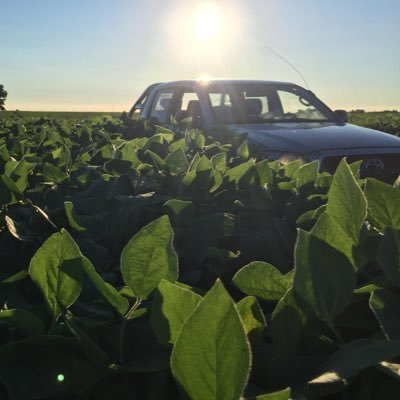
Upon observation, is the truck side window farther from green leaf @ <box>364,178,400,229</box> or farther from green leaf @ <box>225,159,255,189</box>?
green leaf @ <box>364,178,400,229</box>

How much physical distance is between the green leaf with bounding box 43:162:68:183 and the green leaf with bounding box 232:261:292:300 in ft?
4.26

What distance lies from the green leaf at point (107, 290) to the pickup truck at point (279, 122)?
457 centimetres

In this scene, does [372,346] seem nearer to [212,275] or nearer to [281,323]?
[281,323]

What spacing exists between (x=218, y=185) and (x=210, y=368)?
1355mm

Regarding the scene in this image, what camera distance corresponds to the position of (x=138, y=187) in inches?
81.7

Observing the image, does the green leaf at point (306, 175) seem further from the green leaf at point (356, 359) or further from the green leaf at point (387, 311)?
the green leaf at point (356, 359)

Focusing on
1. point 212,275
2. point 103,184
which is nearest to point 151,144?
point 103,184

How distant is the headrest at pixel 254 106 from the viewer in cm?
875

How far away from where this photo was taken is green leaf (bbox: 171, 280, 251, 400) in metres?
0.67

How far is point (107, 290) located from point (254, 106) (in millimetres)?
8579

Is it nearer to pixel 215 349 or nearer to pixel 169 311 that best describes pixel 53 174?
pixel 169 311

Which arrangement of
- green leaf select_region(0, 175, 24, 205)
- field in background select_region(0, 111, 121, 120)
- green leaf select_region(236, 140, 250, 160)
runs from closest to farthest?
green leaf select_region(0, 175, 24, 205), green leaf select_region(236, 140, 250, 160), field in background select_region(0, 111, 121, 120)

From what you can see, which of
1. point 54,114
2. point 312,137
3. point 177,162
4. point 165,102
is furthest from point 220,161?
point 54,114

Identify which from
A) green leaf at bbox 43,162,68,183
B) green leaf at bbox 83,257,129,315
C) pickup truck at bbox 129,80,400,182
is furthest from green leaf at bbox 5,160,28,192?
pickup truck at bbox 129,80,400,182
